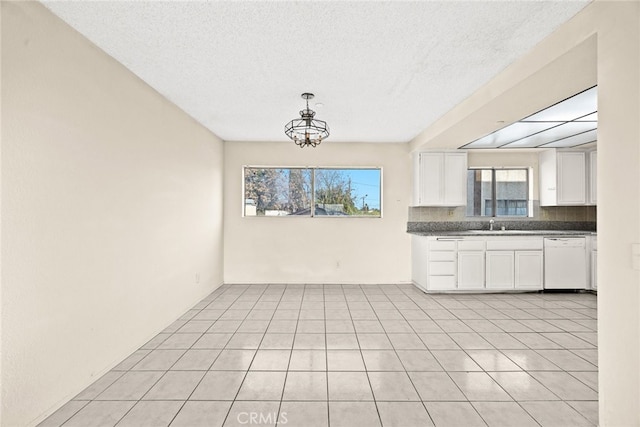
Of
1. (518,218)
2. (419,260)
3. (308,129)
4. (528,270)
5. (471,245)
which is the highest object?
(308,129)

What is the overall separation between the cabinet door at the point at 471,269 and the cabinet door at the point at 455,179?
922 mm

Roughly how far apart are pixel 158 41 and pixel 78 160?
1.05 m

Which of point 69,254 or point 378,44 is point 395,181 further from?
point 69,254

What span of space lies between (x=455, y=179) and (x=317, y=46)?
155 inches

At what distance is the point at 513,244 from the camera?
16.9 feet

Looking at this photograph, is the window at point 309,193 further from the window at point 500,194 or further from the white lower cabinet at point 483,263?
the window at point 500,194

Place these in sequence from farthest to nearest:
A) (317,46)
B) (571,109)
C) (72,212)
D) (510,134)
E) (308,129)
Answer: (510,134) → (571,109) → (308,129) → (317,46) → (72,212)

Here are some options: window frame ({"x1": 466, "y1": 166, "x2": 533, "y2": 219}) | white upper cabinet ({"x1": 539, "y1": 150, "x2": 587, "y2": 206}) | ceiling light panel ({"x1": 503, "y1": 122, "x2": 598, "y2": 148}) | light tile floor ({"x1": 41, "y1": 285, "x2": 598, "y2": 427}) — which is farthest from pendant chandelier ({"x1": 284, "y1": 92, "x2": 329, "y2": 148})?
white upper cabinet ({"x1": 539, "y1": 150, "x2": 587, "y2": 206})

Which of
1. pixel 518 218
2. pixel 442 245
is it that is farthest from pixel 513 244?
pixel 442 245

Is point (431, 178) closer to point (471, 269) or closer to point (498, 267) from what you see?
point (471, 269)

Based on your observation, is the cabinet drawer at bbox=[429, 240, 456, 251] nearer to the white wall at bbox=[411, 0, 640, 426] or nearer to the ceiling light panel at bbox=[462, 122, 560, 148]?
the ceiling light panel at bbox=[462, 122, 560, 148]

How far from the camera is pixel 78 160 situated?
231 centimetres

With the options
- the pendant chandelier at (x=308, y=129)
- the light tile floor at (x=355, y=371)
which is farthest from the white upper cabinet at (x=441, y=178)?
the pendant chandelier at (x=308, y=129)

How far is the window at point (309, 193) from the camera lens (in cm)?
585
